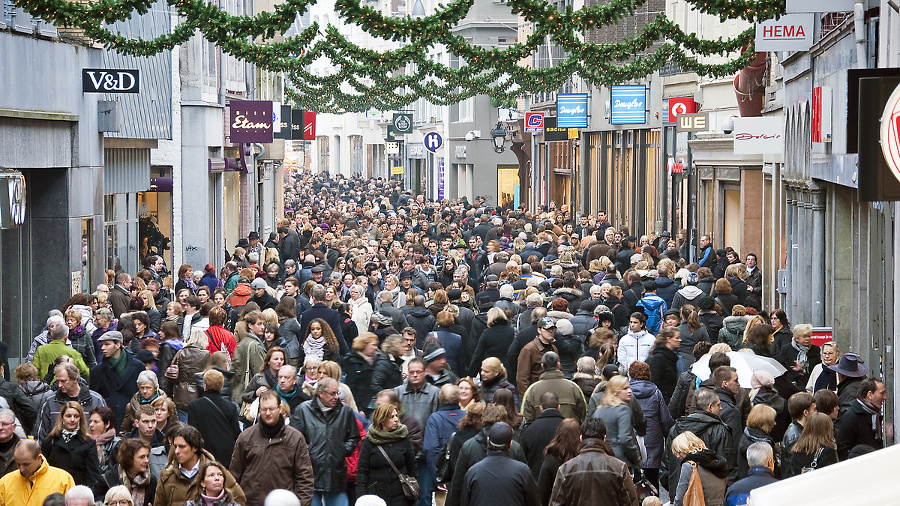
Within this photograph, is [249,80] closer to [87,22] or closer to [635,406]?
[87,22]

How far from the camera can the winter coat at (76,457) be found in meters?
9.43

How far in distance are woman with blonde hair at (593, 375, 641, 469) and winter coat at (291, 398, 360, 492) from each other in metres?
2.00

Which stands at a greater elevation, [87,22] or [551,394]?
[87,22]

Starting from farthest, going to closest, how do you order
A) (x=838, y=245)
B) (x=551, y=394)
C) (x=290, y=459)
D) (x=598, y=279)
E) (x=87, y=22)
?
1. (x=598, y=279)
2. (x=838, y=245)
3. (x=87, y=22)
4. (x=551, y=394)
5. (x=290, y=459)

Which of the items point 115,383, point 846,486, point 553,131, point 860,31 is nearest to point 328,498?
point 115,383

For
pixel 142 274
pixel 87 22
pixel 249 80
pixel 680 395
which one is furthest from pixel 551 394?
pixel 249 80

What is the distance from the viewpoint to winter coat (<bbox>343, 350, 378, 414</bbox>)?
484 inches

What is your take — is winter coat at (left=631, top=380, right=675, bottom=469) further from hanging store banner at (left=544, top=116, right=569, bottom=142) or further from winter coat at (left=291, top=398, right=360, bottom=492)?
hanging store banner at (left=544, top=116, right=569, bottom=142)

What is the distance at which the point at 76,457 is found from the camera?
372 inches

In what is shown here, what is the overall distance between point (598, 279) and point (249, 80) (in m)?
27.3

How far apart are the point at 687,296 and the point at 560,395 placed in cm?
575

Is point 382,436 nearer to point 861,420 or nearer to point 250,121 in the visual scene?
point 861,420

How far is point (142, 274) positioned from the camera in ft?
61.5

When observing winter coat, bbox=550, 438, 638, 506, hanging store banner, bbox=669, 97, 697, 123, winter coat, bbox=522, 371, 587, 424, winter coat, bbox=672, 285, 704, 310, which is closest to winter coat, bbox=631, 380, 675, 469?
winter coat, bbox=522, 371, 587, 424
